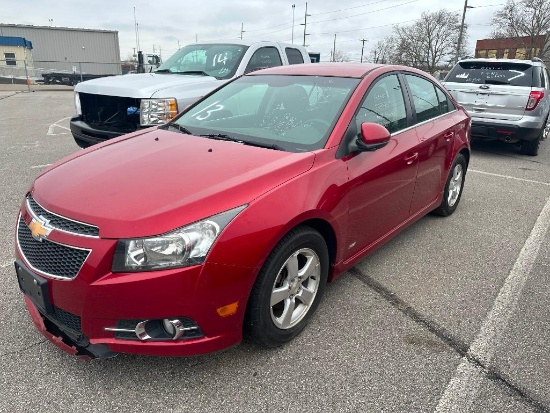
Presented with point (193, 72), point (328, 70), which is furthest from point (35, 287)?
point (193, 72)

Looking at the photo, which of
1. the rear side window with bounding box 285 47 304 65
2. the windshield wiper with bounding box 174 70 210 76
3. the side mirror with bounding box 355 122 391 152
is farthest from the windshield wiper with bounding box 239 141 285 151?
the rear side window with bounding box 285 47 304 65

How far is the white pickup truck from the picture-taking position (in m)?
5.06

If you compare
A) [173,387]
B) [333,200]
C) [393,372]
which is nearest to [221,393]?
[173,387]

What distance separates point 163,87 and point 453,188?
3.58m

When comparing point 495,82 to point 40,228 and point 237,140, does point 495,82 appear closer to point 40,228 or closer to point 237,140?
point 237,140

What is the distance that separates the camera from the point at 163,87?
5.18 meters

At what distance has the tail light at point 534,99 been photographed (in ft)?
24.3

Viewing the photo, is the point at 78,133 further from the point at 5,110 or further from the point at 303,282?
the point at 5,110

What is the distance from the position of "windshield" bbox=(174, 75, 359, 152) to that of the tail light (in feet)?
19.1

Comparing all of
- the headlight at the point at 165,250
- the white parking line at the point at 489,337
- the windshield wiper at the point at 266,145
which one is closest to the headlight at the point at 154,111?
the windshield wiper at the point at 266,145

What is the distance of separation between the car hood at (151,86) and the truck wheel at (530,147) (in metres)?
6.02

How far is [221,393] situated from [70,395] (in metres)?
0.75

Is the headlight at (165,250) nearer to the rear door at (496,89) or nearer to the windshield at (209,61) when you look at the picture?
the windshield at (209,61)

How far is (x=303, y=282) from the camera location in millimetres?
2588
